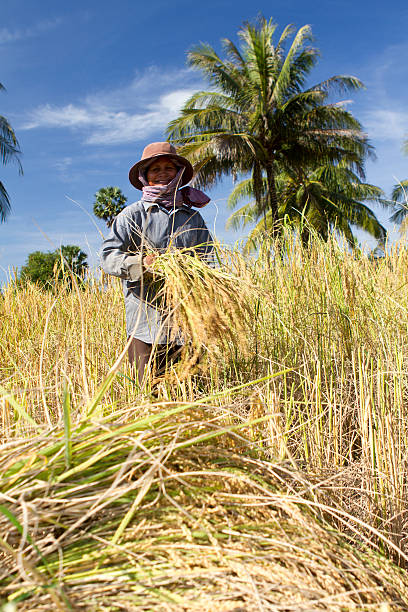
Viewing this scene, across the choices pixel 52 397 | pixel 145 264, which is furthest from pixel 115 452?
pixel 52 397

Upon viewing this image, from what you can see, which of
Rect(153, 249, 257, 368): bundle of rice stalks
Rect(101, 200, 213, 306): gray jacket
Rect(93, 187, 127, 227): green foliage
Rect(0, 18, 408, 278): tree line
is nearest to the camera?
Rect(153, 249, 257, 368): bundle of rice stalks

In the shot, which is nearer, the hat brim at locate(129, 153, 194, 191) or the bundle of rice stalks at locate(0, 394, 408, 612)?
the bundle of rice stalks at locate(0, 394, 408, 612)

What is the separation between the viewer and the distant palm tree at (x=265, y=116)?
15.9 metres

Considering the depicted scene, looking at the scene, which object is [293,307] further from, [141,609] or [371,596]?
[141,609]

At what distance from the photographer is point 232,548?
0.76 metres

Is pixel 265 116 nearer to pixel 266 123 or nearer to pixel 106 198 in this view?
pixel 266 123

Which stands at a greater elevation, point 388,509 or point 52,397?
point 52,397

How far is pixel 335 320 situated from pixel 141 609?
5.83 feet

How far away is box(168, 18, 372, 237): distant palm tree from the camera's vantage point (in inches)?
624

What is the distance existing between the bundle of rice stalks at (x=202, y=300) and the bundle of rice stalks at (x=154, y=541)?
414mm

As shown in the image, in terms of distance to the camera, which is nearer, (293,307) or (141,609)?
(141,609)

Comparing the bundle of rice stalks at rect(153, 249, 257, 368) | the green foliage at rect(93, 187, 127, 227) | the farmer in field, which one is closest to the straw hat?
the farmer in field

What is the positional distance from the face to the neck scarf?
45 millimetres

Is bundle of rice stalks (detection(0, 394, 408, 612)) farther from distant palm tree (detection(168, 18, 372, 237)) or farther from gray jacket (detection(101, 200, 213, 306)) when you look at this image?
distant palm tree (detection(168, 18, 372, 237))
